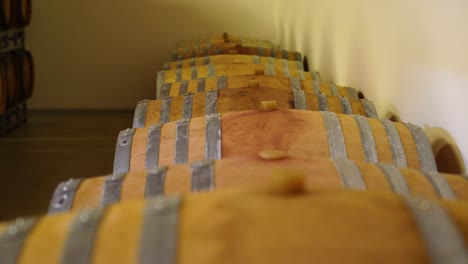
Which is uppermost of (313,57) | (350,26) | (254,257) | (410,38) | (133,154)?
(313,57)

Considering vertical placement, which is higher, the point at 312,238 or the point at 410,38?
the point at 410,38

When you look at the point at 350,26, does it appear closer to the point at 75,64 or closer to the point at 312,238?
the point at 312,238

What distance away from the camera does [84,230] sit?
82 centimetres

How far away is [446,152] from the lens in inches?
69.0

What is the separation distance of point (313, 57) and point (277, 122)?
2.79 metres

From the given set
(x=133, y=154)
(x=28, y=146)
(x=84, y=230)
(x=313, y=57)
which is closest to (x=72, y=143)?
(x=28, y=146)

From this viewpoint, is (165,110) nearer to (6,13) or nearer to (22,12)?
(6,13)

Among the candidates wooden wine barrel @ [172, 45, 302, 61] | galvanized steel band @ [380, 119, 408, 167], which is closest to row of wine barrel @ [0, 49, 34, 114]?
wooden wine barrel @ [172, 45, 302, 61]

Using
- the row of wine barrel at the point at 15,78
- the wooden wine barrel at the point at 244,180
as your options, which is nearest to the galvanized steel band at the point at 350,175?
the wooden wine barrel at the point at 244,180

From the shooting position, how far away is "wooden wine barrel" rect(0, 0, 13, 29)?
4688 mm

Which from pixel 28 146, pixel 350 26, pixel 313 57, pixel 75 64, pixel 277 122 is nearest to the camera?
pixel 277 122

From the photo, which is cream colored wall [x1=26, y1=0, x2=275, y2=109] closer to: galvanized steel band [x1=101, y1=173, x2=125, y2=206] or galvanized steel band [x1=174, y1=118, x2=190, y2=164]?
galvanized steel band [x1=174, y1=118, x2=190, y2=164]

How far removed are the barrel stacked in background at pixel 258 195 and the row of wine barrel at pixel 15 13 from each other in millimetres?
3081

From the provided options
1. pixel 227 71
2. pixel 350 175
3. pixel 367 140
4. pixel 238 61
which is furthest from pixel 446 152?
pixel 238 61
